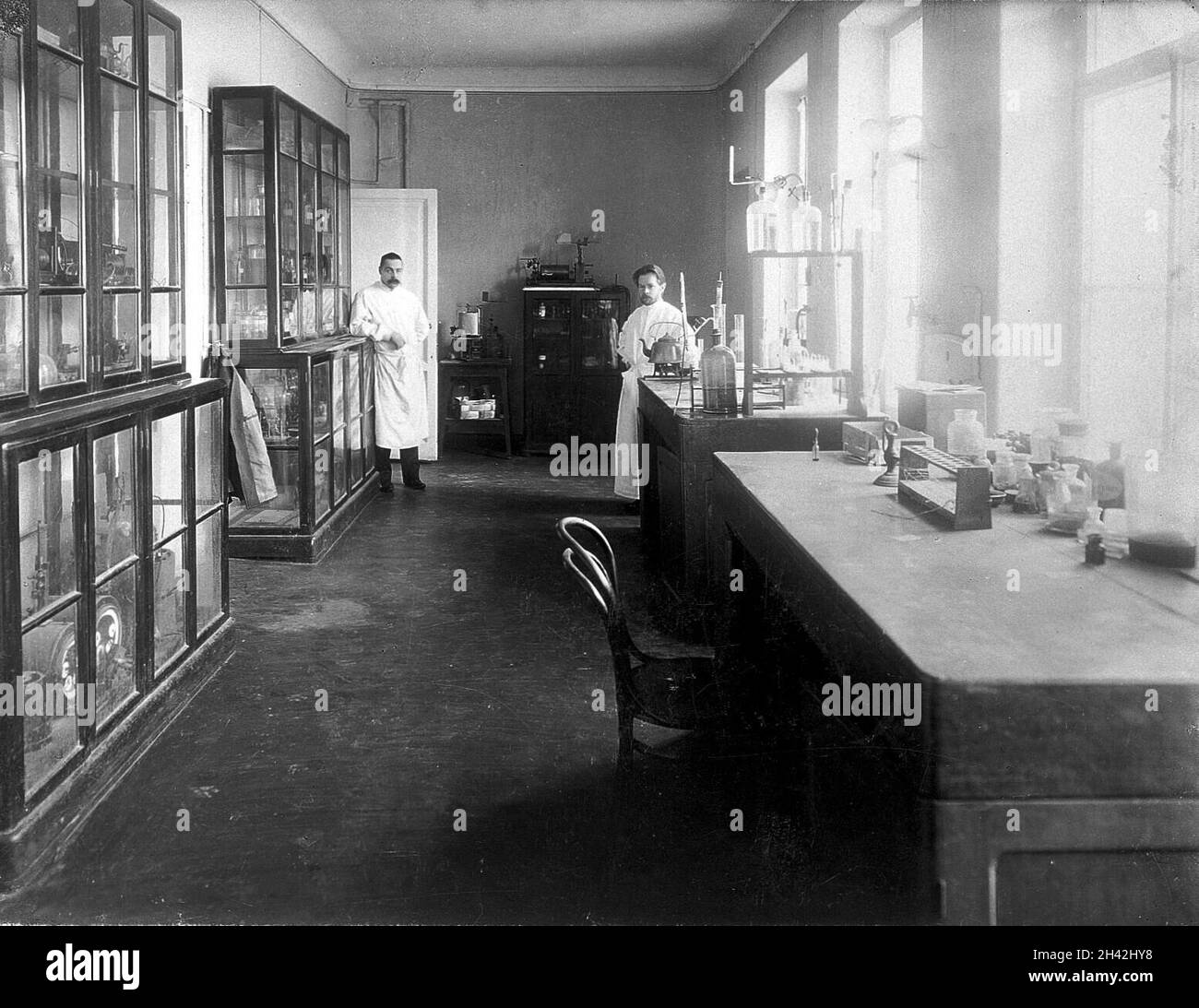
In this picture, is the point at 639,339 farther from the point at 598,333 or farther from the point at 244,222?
the point at 598,333

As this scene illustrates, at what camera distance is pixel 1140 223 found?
167 inches

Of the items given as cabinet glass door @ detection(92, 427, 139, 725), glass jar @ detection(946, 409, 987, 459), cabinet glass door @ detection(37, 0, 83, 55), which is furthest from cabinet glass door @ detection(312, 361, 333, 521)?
glass jar @ detection(946, 409, 987, 459)

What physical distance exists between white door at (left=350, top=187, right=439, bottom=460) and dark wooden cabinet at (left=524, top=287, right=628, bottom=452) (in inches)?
33.4

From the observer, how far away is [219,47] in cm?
656

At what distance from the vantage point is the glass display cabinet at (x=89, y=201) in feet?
9.86

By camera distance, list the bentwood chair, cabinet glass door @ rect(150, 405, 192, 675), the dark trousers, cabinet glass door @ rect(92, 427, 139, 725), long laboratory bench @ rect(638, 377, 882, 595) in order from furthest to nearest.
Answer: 1. the dark trousers
2. long laboratory bench @ rect(638, 377, 882, 595)
3. cabinet glass door @ rect(150, 405, 192, 675)
4. cabinet glass door @ rect(92, 427, 139, 725)
5. the bentwood chair

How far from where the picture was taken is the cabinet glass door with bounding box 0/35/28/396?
9.71ft

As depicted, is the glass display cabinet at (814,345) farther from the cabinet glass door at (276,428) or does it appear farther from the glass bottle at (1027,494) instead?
the cabinet glass door at (276,428)

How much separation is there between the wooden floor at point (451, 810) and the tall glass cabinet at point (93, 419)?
24cm

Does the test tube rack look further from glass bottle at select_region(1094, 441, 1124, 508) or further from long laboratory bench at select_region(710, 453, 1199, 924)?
long laboratory bench at select_region(710, 453, 1199, 924)
